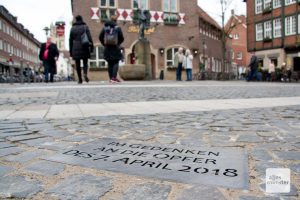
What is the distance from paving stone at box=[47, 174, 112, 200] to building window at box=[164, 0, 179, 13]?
1287 inches

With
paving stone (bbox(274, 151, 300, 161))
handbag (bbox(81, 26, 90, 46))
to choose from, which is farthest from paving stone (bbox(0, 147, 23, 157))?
handbag (bbox(81, 26, 90, 46))

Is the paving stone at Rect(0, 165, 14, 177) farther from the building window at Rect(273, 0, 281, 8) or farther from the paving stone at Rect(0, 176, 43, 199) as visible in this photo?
the building window at Rect(273, 0, 281, 8)

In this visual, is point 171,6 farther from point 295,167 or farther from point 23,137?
point 295,167

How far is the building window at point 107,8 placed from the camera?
31.2m

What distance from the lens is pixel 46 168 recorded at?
2.19 meters

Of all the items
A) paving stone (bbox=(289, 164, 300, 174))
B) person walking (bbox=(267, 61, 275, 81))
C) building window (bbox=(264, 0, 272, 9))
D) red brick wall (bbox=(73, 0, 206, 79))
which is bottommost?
paving stone (bbox=(289, 164, 300, 174))

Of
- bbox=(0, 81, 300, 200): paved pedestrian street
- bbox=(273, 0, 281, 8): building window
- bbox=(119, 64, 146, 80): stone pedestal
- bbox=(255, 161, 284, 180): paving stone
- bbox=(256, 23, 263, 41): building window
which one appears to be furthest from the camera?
bbox=(256, 23, 263, 41): building window

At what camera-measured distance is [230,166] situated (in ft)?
7.14

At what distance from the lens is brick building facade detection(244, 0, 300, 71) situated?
33344 millimetres

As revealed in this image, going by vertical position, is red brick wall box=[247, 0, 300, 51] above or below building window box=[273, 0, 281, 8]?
below

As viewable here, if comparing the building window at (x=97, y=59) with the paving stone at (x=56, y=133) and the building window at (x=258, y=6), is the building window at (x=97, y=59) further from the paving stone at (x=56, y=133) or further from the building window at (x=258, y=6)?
the paving stone at (x=56, y=133)

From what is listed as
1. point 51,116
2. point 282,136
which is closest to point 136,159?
point 282,136

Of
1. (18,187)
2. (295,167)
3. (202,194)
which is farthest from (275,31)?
(18,187)

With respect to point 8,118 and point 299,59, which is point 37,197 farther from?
point 299,59
